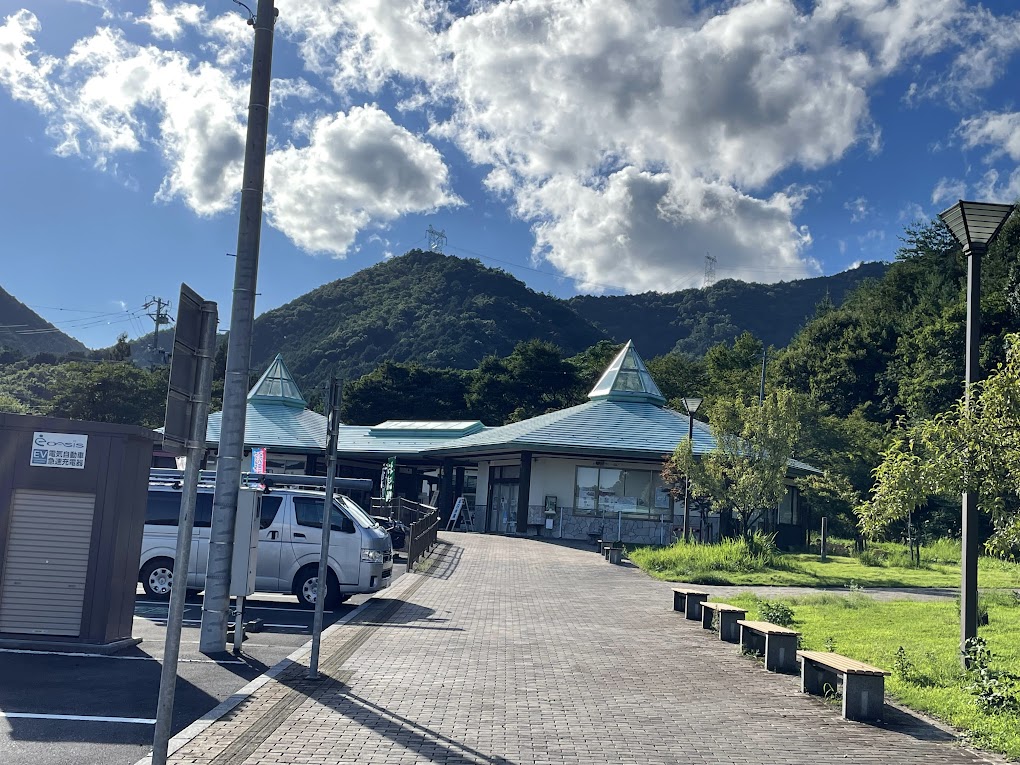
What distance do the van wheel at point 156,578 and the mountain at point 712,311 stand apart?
91.5m

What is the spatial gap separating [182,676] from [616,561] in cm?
1691

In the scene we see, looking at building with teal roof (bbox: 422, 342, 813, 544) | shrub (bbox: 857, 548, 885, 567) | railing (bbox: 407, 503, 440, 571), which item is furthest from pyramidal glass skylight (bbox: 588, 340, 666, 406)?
railing (bbox: 407, 503, 440, 571)

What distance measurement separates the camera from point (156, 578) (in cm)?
1429

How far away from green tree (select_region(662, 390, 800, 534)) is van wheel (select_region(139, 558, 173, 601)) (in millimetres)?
15081

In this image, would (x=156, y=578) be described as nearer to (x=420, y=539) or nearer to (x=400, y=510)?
(x=420, y=539)

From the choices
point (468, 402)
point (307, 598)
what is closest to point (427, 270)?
point (468, 402)

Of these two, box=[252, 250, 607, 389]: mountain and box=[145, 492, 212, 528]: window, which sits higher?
box=[252, 250, 607, 389]: mountain

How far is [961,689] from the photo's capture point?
841cm

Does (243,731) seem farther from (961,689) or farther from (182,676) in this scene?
(961,689)

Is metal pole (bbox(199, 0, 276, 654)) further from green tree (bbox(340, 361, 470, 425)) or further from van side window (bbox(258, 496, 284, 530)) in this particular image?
green tree (bbox(340, 361, 470, 425))

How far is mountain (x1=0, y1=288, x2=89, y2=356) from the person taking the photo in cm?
13212

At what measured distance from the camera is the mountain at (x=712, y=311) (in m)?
106

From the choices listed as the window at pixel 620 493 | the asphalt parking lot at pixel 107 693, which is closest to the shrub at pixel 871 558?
the window at pixel 620 493

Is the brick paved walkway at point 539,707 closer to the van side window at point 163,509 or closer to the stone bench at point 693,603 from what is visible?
the stone bench at point 693,603
